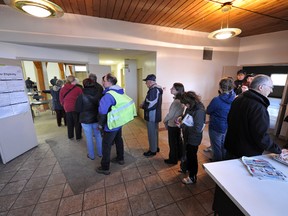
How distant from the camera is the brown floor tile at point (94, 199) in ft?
5.43

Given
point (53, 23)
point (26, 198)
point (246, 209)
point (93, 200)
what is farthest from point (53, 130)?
point (246, 209)

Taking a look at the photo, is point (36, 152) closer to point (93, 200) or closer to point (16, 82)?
point (16, 82)

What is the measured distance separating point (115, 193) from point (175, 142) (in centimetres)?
118

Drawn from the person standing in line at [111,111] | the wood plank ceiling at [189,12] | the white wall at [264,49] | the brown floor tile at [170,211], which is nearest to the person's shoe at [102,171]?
the person standing in line at [111,111]

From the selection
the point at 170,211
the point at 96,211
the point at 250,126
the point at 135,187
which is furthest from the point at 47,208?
the point at 250,126

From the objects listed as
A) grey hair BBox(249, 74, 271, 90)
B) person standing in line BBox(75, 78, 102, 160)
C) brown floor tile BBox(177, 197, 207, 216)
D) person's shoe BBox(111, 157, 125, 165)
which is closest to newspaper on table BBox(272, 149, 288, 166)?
grey hair BBox(249, 74, 271, 90)

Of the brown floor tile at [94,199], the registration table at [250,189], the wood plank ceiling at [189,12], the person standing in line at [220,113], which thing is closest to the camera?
the registration table at [250,189]

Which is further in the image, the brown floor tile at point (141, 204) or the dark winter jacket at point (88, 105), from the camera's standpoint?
the dark winter jacket at point (88, 105)

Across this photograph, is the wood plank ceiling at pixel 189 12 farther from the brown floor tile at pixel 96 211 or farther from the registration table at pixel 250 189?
the brown floor tile at pixel 96 211

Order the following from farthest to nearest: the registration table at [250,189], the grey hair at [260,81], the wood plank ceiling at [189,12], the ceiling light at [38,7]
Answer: the wood plank ceiling at [189,12] → the ceiling light at [38,7] → the grey hair at [260,81] → the registration table at [250,189]

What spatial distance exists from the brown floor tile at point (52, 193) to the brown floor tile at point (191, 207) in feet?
5.26

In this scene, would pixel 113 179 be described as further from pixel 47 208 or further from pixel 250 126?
pixel 250 126

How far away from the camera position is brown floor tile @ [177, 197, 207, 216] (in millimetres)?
1567

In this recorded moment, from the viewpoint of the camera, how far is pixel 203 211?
1.59 metres
